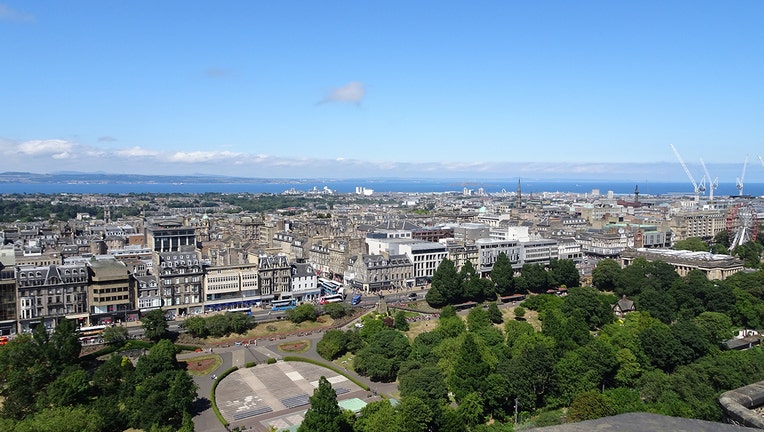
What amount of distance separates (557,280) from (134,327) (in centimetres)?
5600

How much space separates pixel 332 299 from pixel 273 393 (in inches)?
1197

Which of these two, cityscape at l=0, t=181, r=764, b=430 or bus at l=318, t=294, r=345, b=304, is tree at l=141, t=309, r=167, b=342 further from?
bus at l=318, t=294, r=345, b=304

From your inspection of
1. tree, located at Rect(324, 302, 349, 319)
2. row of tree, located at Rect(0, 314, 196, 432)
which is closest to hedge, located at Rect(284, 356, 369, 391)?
row of tree, located at Rect(0, 314, 196, 432)

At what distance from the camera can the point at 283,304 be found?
255 feet

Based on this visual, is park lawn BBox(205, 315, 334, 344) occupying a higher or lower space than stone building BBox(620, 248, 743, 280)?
lower

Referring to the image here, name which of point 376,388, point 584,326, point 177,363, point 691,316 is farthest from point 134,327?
point 691,316

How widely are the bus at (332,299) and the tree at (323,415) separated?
39.3 m

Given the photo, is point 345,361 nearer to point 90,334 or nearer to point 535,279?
point 90,334

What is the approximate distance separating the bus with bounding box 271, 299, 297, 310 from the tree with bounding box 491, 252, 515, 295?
2730 centimetres

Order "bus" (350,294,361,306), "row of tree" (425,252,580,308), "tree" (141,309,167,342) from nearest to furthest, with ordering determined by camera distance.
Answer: "tree" (141,309,167,342) < "row of tree" (425,252,580,308) < "bus" (350,294,361,306)

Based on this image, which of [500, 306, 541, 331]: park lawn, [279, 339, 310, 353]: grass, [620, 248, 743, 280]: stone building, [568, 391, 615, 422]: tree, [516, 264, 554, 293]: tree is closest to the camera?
[568, 391, 615, 422]: tree

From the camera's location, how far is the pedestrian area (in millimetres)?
45375

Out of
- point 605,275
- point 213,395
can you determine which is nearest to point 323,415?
point 213,395

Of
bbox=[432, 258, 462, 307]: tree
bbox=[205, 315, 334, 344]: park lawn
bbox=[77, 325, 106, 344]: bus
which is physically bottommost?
bbox=[205, 315, 334, 344]: park lawn
